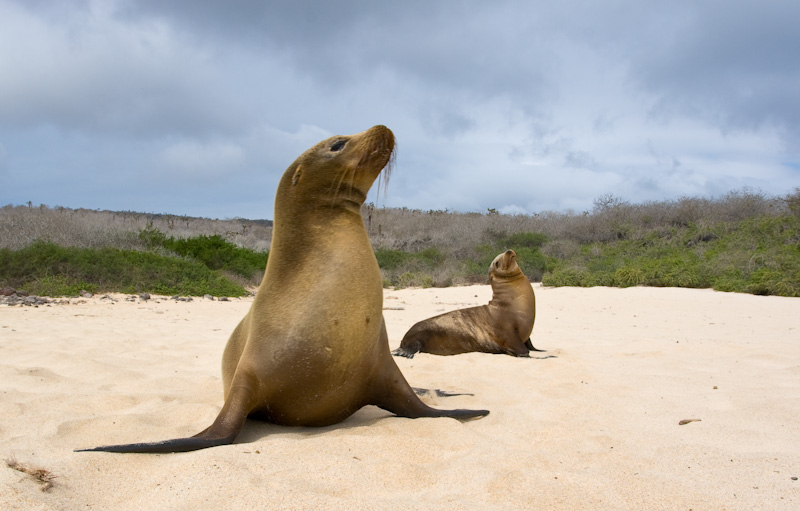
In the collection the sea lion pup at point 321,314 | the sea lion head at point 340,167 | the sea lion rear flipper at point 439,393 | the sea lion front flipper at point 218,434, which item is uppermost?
the sea lion head at point 340,167

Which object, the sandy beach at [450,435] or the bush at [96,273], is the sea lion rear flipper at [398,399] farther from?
the bush at [96,273]

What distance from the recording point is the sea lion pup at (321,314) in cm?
261

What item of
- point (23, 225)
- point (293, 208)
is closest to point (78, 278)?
point (23, 225)

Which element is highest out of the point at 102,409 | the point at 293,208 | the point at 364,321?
the point at 293,208

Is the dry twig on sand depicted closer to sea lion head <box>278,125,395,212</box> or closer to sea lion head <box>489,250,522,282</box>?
sea lion head <box>278,125,395,212</box>

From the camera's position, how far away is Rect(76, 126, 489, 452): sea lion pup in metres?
2.61

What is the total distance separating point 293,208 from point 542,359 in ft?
11.8

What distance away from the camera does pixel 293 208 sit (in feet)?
9.59

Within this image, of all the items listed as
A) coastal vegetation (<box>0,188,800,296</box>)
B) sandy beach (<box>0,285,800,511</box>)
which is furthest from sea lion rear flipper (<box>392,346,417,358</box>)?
coastal vegetation (<box>0,188,800,296</box>)

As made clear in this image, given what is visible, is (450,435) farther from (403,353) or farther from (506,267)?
(506,267)

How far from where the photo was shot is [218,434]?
93.9 inches

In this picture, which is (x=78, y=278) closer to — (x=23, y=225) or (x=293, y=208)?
(x=23, y=225)

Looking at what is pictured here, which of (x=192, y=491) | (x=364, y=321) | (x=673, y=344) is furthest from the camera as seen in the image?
(x=673, y=344)

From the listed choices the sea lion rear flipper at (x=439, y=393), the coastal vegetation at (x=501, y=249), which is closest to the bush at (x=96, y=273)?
the coastal vegetation at (x=501, y=249)
